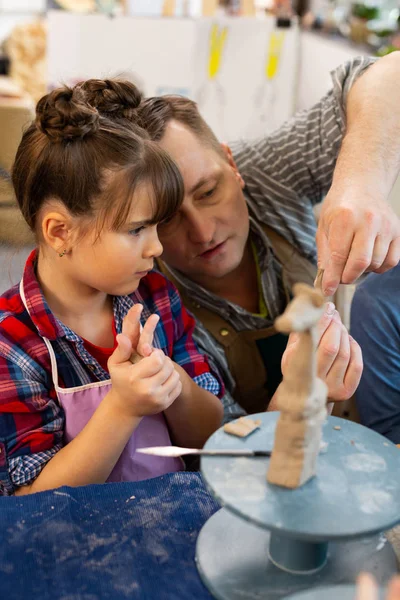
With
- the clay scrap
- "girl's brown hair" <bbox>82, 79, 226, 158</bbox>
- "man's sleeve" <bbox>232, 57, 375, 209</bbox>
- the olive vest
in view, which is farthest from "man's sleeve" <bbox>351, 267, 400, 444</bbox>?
the clay scrap

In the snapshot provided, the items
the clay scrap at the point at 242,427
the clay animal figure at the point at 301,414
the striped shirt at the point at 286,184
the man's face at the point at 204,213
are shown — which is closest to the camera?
the clay animal figure at the point at 301,414

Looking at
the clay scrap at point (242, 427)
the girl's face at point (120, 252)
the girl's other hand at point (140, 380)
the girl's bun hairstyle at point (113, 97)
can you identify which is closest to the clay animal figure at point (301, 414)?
the clay scrap at point (242, 427)

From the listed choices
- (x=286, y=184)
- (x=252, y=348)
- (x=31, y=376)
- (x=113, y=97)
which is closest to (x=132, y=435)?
(x=31, y=376)

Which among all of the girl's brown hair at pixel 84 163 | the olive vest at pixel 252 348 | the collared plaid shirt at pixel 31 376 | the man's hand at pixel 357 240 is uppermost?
the girl's brown hair at pixel 84 163

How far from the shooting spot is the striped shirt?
1563mm

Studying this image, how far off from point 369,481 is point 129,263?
56 centimetres

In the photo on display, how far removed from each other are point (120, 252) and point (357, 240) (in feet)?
1.27

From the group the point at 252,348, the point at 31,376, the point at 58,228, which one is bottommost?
the point at 252,348

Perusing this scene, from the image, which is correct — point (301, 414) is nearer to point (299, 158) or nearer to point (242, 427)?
point (242, 427)

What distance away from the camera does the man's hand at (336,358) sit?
1.04 metres

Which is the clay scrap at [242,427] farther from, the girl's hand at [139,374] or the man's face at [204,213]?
the man's face at [204,213]

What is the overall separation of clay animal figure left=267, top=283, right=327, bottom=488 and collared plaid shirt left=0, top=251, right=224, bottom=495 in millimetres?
498

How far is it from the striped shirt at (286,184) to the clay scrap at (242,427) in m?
0.68

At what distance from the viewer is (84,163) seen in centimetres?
110
